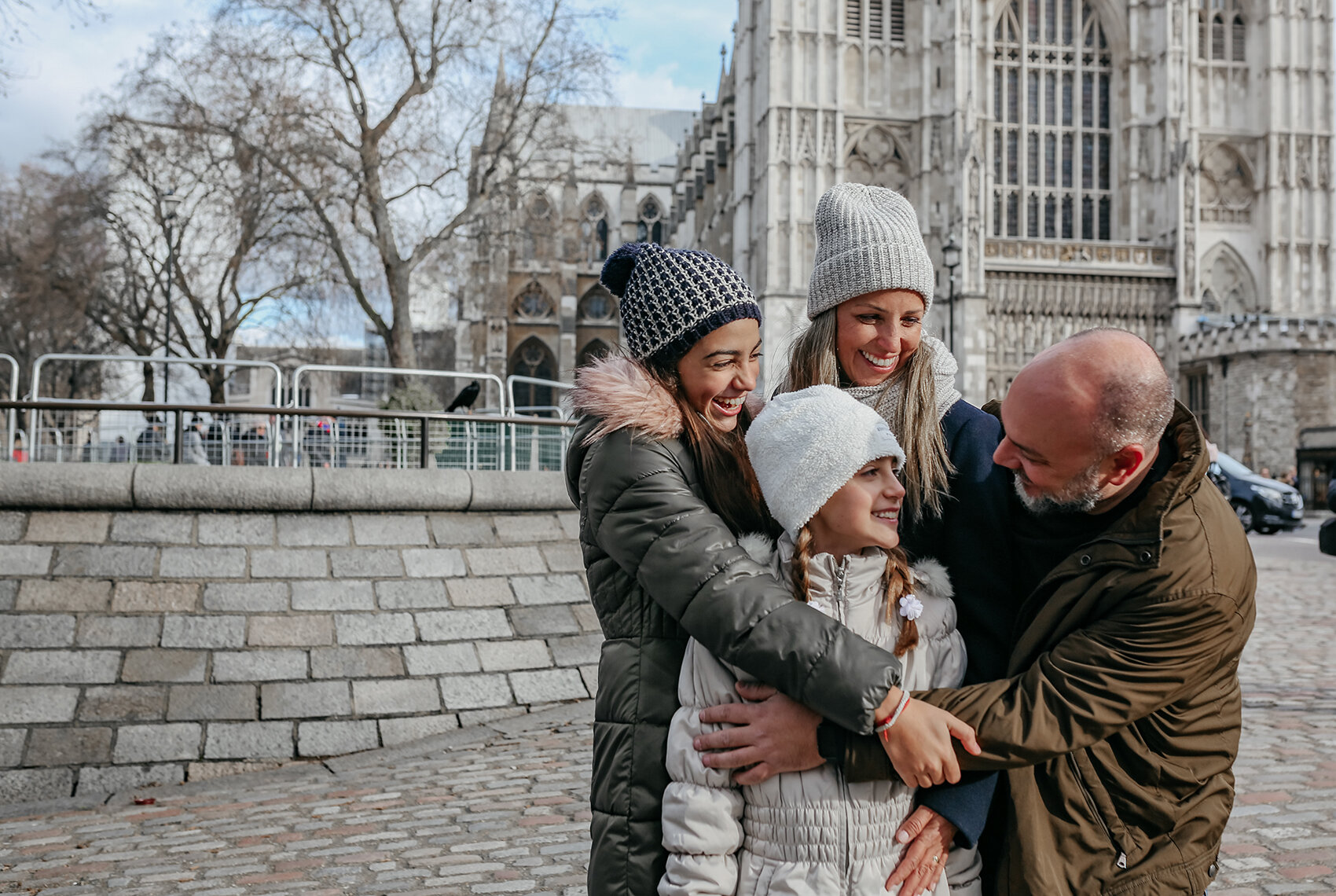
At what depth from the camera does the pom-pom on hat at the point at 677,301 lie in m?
2.29

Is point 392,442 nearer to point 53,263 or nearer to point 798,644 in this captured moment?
point 798,644

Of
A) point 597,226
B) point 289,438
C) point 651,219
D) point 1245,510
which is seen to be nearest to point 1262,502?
point 1245,510

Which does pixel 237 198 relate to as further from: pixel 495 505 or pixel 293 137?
pixel 495 505

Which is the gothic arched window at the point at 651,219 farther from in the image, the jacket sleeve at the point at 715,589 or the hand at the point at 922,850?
the hand at the point at 922,850

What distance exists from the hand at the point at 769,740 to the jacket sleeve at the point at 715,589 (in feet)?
0.19

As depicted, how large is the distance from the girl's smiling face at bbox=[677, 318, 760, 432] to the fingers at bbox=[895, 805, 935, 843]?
84 cm

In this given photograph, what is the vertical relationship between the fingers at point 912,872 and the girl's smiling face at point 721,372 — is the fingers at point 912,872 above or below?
below

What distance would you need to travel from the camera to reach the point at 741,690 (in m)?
2.02

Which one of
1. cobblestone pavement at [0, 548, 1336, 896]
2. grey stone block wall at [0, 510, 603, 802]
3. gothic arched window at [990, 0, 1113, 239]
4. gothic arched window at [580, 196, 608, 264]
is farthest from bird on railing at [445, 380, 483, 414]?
gothic arched window at [580, 196, 608, 264]

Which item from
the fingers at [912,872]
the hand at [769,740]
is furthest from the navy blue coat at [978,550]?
the hand at [769,740]

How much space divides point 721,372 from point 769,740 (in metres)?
0.76

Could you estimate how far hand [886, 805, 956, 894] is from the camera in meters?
1.96

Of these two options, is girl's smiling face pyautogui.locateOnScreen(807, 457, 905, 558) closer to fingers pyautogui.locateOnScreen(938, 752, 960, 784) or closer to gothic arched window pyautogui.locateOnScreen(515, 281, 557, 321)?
fingers pyautogui.locateOnScreen(938, 752, 960, 784)

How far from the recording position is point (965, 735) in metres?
1.90
